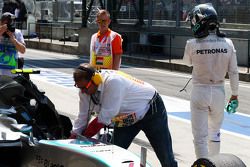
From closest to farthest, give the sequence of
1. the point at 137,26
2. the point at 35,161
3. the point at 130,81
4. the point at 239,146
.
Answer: the point at 35,161 < the point at 130,81 < the point at 239,146 < the point at 137,26

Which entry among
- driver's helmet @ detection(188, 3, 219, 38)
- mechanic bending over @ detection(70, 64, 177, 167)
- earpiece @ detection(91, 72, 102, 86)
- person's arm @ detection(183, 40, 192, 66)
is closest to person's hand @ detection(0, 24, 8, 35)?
person's arm @ detection(183, 40, 192, 66)

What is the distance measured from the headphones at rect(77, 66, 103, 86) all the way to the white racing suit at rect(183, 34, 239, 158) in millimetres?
1531

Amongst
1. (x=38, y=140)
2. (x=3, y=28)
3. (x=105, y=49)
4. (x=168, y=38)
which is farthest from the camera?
(x=168, y=38)

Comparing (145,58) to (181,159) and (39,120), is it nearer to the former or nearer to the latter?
(181,159)

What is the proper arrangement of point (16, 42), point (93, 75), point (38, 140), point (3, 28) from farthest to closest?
point (16, 42) → point (3, 28) → point (38, 140) → point (93, 75)

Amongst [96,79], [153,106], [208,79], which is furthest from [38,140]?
[208,79]

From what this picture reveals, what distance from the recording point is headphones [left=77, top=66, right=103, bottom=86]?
462cm

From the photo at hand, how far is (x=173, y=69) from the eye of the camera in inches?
813

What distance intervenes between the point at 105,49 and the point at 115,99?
3385 mm

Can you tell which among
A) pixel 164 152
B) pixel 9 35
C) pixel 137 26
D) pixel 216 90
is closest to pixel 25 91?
pixel 164 152

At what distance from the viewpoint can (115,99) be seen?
4.77 m

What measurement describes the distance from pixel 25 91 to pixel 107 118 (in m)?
1.09

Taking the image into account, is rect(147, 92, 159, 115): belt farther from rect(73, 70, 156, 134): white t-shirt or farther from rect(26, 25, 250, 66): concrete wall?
rect(26, 25, 250, 66): concrete wall

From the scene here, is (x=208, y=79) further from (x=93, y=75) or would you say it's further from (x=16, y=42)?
(x=16, y=42)
